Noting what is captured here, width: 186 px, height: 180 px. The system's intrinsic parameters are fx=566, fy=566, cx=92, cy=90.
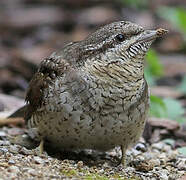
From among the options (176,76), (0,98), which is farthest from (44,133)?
(176,76)

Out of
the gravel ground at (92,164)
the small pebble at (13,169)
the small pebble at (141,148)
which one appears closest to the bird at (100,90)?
the gravel ground at (92,164)

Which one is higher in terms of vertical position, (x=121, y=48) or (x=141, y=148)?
(x=121, y=48)

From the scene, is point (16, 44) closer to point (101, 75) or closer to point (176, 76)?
point (176, 76)

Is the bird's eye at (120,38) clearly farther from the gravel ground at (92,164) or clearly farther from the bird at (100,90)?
the gravel ground at (92,164)

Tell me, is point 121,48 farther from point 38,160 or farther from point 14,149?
point 14,149

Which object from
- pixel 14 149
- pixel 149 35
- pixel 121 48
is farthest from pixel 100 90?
pixel 14 149

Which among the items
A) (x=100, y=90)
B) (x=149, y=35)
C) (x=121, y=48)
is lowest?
(x=100, y=90)
